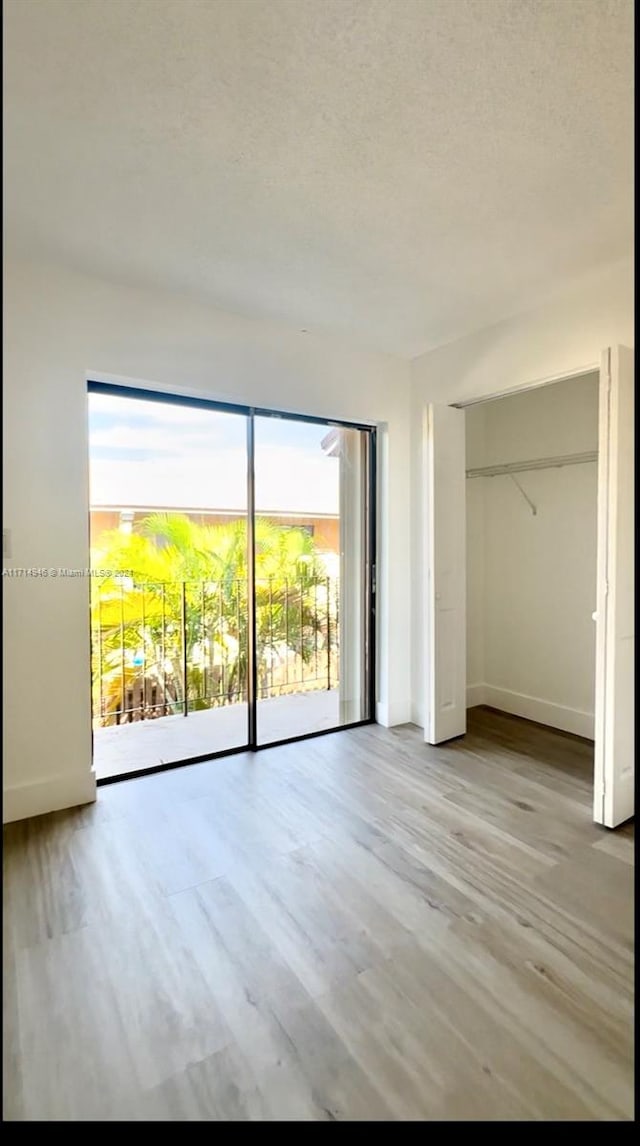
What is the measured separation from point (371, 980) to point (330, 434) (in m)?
3.03

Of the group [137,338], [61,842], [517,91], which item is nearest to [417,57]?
[517,91]

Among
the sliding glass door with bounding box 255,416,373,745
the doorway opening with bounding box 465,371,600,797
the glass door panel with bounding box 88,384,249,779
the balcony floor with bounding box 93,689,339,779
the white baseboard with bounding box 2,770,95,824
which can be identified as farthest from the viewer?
the doorway opening with bounding box 465,371,600,797

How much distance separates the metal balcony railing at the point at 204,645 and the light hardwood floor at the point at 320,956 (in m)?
0.81

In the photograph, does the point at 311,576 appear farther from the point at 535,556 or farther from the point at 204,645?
the point at 535,556

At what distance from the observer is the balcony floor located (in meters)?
3.29

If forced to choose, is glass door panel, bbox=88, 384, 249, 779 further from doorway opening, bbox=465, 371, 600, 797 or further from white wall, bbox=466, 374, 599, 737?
white wall, bbox=466, 374, 599, 737

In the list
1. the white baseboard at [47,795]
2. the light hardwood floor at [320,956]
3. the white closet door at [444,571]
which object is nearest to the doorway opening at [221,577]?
the white baseboard at [47,795]

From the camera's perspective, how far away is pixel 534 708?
13.2 ft

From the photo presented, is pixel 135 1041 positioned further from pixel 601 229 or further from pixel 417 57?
pixel 601 229

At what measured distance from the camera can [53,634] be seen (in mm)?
2688

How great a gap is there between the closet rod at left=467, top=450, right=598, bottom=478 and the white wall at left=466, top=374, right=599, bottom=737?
54 mm

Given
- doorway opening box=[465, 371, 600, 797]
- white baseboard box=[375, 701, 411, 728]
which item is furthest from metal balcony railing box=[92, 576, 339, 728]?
doorway opening box=[465, 371, 600, 797]

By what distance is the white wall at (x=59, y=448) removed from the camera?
2570 millimetres

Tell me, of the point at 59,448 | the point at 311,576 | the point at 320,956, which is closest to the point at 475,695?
the point at 311,576
